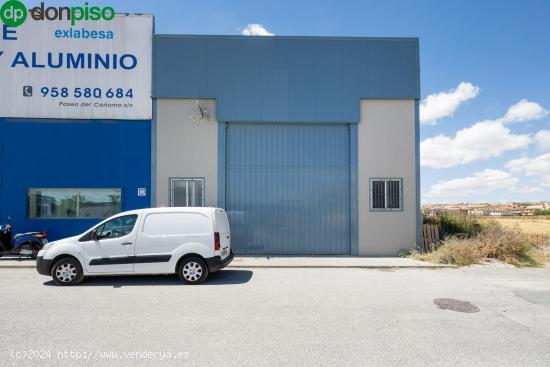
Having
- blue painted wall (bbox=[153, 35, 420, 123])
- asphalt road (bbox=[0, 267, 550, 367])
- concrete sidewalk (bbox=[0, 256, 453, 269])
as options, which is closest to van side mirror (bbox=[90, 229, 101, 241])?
asphalt road (bbox=[0, 267, 550, 367])

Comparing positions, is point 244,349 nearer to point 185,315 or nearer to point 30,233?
point 185,315

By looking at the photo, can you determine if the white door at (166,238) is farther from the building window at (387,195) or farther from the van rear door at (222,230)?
the building window at (387,195)

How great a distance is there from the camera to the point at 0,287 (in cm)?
783

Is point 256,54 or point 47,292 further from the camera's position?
point 256,54

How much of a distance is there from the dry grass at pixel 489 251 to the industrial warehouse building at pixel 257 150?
1553 millimetres

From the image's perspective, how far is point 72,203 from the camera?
1273cm

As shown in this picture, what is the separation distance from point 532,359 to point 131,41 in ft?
46.7

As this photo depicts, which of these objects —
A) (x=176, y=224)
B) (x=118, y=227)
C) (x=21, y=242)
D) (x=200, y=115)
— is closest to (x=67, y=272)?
(x=118, y=227)

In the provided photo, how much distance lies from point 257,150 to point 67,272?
7.20 metres

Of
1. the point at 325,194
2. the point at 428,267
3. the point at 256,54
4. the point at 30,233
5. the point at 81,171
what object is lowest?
the point at 428,267

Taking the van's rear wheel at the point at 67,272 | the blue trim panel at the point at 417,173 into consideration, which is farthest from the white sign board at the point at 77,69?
the blue trim panel at the point at 417,173

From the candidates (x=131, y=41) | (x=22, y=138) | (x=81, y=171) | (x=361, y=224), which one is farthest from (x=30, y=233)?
(x=361, y=224)

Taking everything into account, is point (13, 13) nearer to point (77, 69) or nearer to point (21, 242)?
point (77, 69)

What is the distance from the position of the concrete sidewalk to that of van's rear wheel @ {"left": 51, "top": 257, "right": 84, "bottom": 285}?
10.6 ft
